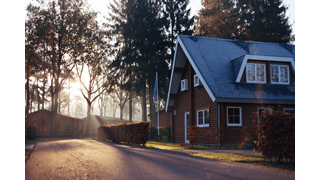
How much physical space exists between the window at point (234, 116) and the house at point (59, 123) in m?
38.2

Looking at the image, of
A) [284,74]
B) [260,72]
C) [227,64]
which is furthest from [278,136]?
[284,74]

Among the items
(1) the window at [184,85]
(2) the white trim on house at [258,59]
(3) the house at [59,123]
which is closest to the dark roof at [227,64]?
(2) the white trim on house at [258,59]

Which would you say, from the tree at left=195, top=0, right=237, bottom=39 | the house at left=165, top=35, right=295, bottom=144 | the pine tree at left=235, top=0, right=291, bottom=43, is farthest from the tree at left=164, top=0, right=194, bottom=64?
the house at left=165, top=35, right=295, bottom=144

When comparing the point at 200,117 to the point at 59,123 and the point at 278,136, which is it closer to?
the point at 278,136

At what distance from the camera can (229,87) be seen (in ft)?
64.6

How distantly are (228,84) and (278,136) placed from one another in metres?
11.9

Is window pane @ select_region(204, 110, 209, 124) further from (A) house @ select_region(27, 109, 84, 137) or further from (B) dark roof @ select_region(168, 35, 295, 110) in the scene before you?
(A) house @ select_region(27, 109, 84, 137)

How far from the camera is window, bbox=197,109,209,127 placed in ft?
69.0

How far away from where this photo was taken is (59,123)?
185ft

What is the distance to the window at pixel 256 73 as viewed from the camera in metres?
21.0

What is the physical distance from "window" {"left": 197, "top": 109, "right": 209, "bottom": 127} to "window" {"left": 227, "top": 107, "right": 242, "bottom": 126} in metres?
1.76
